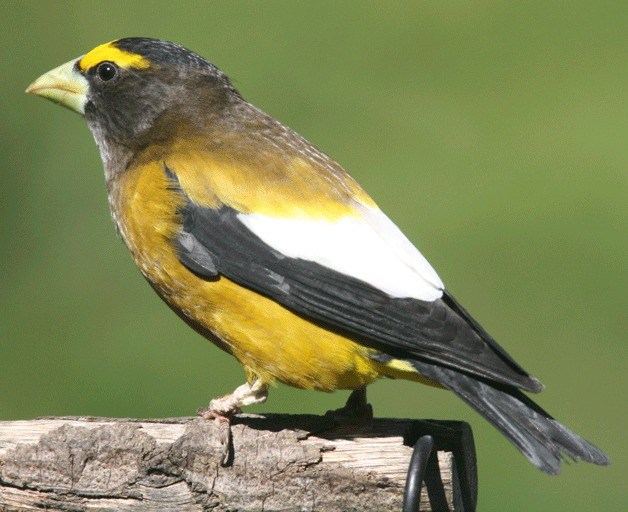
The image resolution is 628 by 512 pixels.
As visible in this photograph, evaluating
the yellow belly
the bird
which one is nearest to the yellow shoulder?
the bird

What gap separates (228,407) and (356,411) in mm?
459

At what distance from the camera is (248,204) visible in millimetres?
4742

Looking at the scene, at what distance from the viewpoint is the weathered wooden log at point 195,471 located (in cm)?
419

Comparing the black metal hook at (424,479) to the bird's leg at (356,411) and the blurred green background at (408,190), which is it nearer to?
the bird's leg at (356,411)

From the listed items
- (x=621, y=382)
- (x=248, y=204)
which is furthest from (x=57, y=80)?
(x=621, y=382)

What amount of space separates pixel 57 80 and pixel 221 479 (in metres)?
1.99

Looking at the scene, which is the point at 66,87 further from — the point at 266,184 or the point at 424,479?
the point at 424,479

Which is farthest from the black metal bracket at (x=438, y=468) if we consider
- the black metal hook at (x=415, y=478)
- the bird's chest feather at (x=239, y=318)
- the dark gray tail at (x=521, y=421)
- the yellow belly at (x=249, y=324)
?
the bird's chest feather at (x=239, y=318)

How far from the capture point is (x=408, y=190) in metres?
8.69

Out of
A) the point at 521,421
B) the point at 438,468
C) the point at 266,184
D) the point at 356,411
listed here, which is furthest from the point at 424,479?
the point at 266,184

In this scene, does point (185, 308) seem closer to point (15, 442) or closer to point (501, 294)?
point (15, 442)

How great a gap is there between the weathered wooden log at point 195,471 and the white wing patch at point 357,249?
53cm

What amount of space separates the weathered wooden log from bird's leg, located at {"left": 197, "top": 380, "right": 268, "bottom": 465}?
0.03 meters

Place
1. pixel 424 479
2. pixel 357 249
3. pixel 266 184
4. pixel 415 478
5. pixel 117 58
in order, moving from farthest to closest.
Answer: pixel 117 58, pixel 266 184, pixel 357 249, pixel 424 479, pixel 415 478
